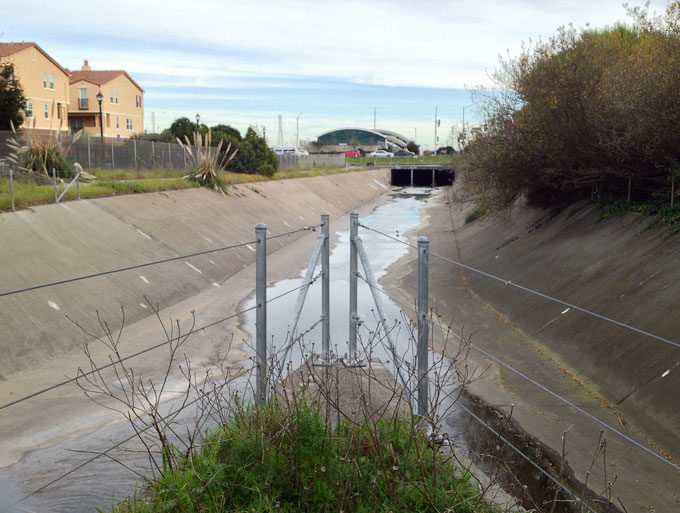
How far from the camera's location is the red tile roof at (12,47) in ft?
188

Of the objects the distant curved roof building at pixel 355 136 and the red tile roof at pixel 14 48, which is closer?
the red tile roof at pixel 14 48

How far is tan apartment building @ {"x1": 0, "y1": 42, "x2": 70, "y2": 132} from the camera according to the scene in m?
58.4

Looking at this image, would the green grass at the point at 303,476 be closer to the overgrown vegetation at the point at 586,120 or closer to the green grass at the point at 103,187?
the overgrown vegetation at the point at 586,120

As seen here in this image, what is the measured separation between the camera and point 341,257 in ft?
84.1

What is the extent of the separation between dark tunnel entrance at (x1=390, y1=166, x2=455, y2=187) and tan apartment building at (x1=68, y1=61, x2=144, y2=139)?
101 ft

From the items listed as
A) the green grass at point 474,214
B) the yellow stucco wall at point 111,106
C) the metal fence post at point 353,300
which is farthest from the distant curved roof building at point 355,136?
the metal fence post at point 353,300

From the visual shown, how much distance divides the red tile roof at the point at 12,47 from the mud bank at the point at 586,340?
1892 inches

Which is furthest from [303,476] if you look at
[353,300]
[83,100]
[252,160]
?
[83,100]

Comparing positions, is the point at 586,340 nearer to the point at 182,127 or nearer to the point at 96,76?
the point at 182,127

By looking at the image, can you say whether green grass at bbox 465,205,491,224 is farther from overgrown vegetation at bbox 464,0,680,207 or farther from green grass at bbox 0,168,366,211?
green grass at bbox 0,168,366,211

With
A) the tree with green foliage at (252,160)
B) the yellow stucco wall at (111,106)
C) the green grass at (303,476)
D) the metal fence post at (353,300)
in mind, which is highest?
the yellow stucco wall at (111,106)

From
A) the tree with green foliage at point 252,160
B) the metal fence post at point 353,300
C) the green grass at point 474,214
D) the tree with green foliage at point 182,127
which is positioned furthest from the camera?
the tree with green foliage at point 182,127

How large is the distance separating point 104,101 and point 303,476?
2938 inches

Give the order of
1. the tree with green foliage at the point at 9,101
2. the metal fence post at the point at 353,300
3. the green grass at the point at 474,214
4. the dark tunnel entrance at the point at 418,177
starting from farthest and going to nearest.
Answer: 1. the dark tunnel entrance at the point at 418,177
2. the tree with green foliage at the point at 9,101
3. the green grass at the point at 474,214
4. the metal fence post at the point at 353,300
